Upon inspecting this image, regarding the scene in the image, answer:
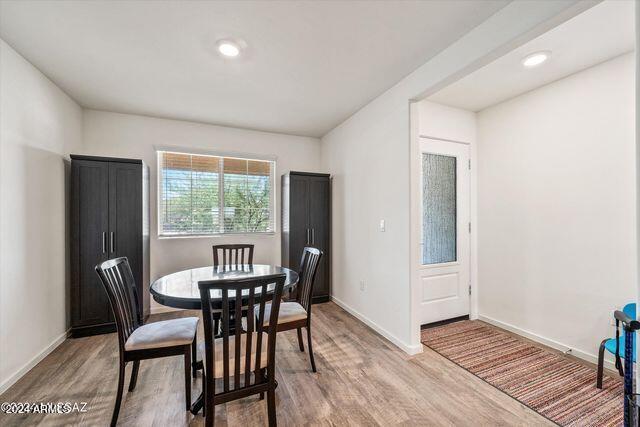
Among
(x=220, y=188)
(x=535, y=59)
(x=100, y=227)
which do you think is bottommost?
(x=100, y=227)

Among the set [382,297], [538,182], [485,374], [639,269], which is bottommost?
[485,374]

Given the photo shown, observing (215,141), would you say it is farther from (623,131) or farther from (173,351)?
(623,131)

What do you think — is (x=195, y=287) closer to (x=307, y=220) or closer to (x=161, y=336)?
(x=161, y=336)

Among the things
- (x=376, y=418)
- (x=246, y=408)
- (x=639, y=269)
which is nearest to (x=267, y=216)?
(x=246, y=408)

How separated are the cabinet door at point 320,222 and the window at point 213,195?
690 millimetres

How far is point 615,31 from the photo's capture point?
1.91m

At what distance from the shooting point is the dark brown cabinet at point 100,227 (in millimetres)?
2785

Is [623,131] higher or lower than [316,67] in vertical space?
lower

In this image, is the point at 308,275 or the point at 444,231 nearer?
the point at 308,275

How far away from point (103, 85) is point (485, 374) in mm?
4466

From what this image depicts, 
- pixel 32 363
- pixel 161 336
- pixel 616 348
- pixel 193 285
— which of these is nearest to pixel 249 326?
pixel 161 336

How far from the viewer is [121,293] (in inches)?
71.7

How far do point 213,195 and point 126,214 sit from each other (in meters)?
1.11

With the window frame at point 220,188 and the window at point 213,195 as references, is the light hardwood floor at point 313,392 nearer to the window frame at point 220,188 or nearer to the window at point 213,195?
the window frame at point 220,188
